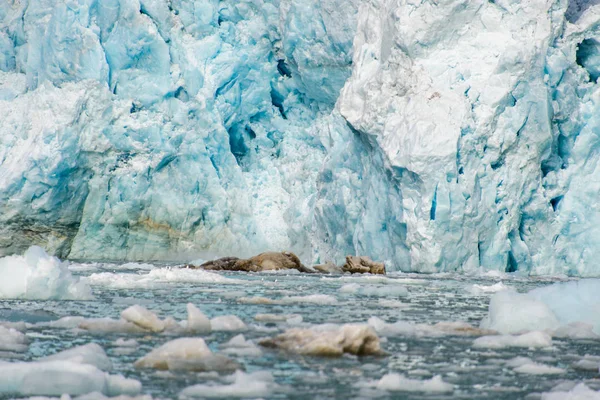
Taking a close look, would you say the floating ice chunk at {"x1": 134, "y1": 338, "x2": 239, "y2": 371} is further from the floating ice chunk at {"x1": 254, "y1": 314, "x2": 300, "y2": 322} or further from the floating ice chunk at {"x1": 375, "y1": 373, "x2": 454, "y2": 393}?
the floating ice chunk at {"x1": 254, "y1": 314, "x2": 300, "y2": 322}

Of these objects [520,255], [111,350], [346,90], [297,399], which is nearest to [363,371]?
[297,399]

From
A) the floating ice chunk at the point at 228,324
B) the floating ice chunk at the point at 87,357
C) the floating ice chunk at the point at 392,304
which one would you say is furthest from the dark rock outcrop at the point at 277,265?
the floating ice chunk at the point at 87,357

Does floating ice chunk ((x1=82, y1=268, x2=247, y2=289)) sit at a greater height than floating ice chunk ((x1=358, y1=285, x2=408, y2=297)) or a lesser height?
greater

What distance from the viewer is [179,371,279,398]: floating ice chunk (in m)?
3.59

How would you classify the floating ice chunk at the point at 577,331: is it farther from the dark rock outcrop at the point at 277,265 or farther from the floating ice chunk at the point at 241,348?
the dark rock outcrop at the point at 277,265

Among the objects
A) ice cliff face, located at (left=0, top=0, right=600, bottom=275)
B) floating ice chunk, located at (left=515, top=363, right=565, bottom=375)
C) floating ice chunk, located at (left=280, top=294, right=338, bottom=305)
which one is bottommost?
floating ice chunk, located at (left=515, top=363, right=565, bottom=375)

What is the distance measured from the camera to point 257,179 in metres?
26.5

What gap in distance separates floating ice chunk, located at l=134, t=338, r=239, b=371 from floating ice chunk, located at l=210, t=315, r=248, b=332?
157 centimetres

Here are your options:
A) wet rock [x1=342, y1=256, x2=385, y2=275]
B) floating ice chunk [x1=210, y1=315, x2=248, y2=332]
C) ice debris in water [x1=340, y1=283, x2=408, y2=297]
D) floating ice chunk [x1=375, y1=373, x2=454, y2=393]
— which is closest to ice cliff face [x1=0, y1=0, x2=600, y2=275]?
wet rock [x1=342, y1=256, x2=385, y2=275]

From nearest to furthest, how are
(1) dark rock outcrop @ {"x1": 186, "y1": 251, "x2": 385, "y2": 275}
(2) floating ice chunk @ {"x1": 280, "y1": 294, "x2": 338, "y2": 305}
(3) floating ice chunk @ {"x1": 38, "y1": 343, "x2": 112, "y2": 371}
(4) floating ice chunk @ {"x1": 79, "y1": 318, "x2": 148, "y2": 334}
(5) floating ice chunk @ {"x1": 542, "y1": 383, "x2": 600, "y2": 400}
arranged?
1. (5) floating ice chunk @ {"x1": 542, "y1": 383, "x2": 600, "y2": 400}
2. (3) floating ice chunk @ {"x1": 38, "y1": 343, "x2": 112, "y2": 371}
3. (4) floating ice chunk @ {"x1": 79, "y1": 318, "x2": 148, "y2": 334}
4. (2) floating ice chunk @ {"x1": 280, "y1": 294, "x2": 338, "y2": 305}
5. (1) dark rock outcrop @ {"x1": 186, "y1": 251, "x2": 385, "y2": 275}

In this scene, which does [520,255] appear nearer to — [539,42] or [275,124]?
[539,42]

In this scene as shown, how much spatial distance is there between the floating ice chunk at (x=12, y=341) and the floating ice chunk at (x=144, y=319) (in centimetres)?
91

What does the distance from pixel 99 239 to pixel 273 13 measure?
9.15 m

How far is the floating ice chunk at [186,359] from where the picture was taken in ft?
14.0
